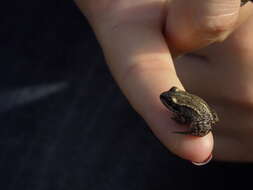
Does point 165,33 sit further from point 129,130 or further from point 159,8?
point 129,130

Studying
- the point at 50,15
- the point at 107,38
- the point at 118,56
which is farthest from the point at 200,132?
the point at 50,15

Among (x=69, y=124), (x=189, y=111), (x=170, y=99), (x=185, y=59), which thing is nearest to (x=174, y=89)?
(x=170, y=99)

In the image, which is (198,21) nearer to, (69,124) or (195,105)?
(195,105)

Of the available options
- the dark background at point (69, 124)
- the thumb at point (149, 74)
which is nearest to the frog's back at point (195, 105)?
the thumb at point (149, 74)

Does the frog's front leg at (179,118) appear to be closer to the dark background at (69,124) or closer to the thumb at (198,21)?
the thumb at (198,21)

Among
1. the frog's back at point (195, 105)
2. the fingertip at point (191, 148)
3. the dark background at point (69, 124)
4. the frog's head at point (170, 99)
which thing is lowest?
the dark background at point (69, 124)

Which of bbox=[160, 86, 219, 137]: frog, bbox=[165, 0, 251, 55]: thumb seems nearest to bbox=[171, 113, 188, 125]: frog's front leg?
bbox=[160, 86, 219, 137]: frog
